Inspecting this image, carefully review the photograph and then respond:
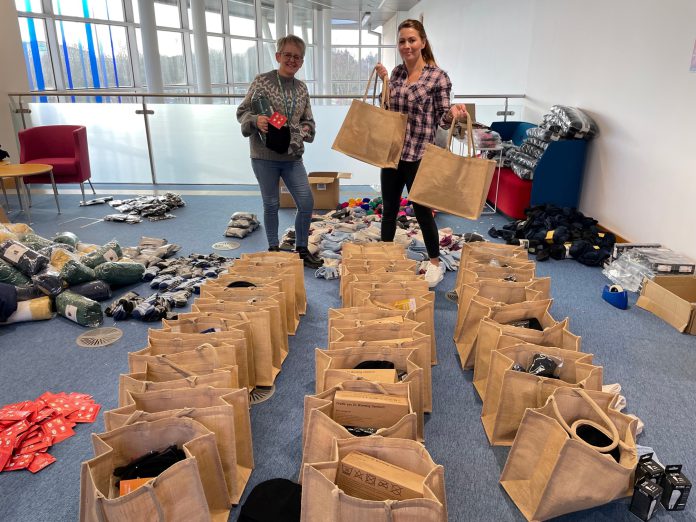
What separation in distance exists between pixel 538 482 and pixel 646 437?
68 cm

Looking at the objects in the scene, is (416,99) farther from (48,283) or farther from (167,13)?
(167,13)

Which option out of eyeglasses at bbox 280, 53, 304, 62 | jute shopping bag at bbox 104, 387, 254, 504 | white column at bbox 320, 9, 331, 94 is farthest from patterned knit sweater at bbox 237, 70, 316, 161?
white column at bbox 320, 9, 331, 94

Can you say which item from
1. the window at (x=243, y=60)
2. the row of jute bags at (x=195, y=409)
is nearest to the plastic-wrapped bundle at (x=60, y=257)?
the row of jute bags at (x=195, y=409)

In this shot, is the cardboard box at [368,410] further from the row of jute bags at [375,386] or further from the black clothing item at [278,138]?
the black clothing item at [278,138]

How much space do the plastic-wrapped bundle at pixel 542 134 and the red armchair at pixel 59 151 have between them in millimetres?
4593

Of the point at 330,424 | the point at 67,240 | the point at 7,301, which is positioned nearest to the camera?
the point at 330,424

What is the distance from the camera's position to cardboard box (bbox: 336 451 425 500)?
1.31m

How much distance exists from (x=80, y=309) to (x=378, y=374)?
1.92 metres

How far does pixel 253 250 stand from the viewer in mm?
4074

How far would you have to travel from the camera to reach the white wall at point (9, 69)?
19.8 feet

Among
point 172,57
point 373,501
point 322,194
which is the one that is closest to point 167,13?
point 172,57

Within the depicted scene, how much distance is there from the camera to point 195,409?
1.51 m

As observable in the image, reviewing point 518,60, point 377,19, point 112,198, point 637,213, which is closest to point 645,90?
point 637,213

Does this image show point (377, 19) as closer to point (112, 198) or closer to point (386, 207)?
point (112, 198)
